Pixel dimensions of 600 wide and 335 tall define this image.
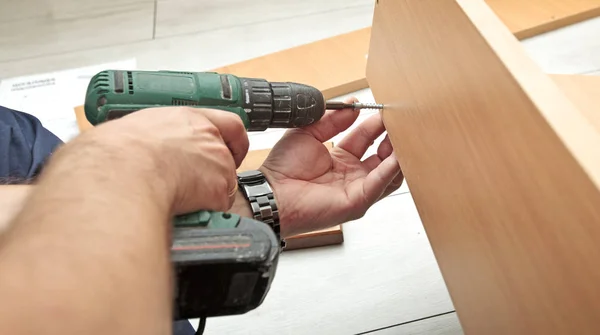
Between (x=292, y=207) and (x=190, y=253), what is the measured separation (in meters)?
0.32

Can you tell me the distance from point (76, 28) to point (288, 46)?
0.60 meters

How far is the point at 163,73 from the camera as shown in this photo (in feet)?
2.17

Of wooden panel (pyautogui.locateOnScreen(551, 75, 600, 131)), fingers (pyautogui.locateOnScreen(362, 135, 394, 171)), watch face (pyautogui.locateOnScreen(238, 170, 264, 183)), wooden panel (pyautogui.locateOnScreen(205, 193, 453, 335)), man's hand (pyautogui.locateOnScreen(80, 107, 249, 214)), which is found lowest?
wooden panel (pyautogui.locateOnScreen(205, 193, 453, 335))

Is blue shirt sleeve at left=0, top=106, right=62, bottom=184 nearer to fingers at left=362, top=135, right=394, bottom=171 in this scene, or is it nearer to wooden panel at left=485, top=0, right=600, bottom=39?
fingers at left=362, top=135, right=394, bottom=171

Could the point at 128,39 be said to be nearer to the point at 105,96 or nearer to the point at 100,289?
the point at 105,96

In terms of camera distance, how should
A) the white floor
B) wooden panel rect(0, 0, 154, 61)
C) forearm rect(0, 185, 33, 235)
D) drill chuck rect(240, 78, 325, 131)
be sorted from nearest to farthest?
forearm rect(0, 185, 33, 235)
drill chuck rect(240, 78, 325, 131)
the white floor
wooden panel rect(0, 0, 154, 61)

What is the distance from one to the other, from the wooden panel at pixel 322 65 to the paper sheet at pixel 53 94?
→ 34cm

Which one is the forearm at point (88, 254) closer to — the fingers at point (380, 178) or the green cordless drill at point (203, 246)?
the green cordless drill at point (203, 246)

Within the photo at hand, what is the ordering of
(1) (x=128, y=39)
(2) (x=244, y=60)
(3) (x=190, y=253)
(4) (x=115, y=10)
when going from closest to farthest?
(3) (x=190, y=253)
(2) (x=244, y=60)
(1) (x=128, y=39)
(4) (x=115, y=10)

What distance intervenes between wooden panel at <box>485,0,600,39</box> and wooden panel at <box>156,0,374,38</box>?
345mm

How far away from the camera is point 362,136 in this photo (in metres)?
0.82

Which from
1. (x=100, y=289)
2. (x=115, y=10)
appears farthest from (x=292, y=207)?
(x=115, y=10)

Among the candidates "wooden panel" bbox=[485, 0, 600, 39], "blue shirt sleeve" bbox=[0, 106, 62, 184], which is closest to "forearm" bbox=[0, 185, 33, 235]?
"blue shirt sleeve" bbox=[0, 106, 62, 184]

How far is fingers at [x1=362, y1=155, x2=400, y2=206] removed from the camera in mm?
725
